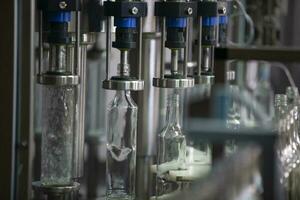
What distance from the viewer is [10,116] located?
4.91 ft

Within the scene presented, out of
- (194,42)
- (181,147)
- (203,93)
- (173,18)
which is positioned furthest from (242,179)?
(203,93)

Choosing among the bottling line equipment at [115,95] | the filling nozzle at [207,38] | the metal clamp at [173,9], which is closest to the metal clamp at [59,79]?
the bottling line equipment at [115,95]

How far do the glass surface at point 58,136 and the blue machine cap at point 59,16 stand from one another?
0.61 ft

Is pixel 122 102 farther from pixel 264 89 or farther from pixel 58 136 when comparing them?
pixel 264 89

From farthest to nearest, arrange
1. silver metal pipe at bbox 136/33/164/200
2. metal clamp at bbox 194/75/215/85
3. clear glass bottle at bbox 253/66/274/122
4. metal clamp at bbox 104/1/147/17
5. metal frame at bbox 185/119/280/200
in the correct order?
clear glass bottle at bbox 253/66/274/122 → silver metal pipe at bbox 136/33/164/200 → metal clamp at bbox 194/75/215/85 → metal clamp at bbox 104/1/147/17 → metal frame at bbox 185/119/280/200

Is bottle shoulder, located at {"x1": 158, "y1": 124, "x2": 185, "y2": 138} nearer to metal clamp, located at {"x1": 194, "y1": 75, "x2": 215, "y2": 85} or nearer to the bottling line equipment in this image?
the bottling line equipment

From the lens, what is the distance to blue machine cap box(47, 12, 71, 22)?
4.25 ft

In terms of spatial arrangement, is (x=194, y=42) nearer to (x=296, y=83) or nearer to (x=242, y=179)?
(x=296, y=83)

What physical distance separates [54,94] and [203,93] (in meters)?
0.59

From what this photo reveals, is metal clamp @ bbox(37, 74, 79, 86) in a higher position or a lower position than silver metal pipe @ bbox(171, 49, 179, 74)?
lower

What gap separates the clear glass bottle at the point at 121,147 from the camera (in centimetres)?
143

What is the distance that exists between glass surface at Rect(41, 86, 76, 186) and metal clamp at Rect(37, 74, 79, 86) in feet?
0.42

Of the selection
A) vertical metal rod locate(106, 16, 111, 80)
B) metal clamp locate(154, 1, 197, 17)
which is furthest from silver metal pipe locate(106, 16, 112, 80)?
metal clamp locate(154, 1, 197, 17)

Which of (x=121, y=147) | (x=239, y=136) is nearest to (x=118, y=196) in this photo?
(x=121, y=147)
